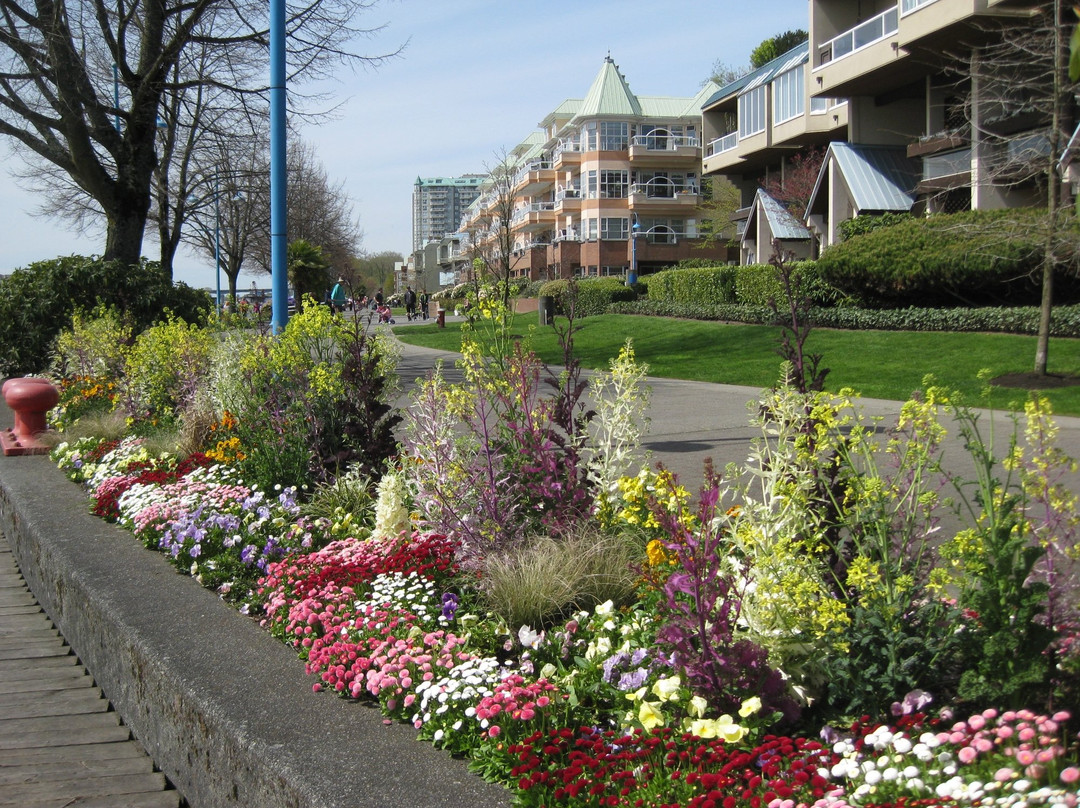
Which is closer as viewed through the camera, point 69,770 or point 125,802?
point 125,802

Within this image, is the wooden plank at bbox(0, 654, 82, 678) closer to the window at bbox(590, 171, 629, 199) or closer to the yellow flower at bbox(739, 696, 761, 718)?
the yellow flower at bbox(739, 696, 761, 718)

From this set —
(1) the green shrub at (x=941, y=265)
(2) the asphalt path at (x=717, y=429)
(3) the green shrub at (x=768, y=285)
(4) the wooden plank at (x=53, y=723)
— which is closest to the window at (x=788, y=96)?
(3) the green shrub at (x=768, y=285)

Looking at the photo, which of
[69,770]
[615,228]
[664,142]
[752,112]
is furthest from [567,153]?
[69,770]

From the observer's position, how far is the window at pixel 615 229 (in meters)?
62.7

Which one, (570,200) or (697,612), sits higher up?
(570,200)

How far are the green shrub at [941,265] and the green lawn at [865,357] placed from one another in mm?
1526

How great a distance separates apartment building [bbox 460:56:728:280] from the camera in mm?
62156

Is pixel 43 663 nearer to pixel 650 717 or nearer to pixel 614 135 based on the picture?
pixel 650 717

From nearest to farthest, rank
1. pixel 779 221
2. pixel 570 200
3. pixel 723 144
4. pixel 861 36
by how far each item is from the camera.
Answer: pixel 861 36, pixel 779 221, pixel 723 144, pixel 570 200

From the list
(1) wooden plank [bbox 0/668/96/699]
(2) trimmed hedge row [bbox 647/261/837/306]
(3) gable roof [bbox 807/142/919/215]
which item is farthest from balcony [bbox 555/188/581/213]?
(1) wooden plank [bbox 0/668/96/699]

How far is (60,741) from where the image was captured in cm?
432

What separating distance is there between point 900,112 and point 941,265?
36.3 feet

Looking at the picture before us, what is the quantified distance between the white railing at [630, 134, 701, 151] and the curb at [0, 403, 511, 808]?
61.2 metres

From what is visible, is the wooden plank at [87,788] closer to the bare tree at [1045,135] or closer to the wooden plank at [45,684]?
the wooden plank at [45,684]
